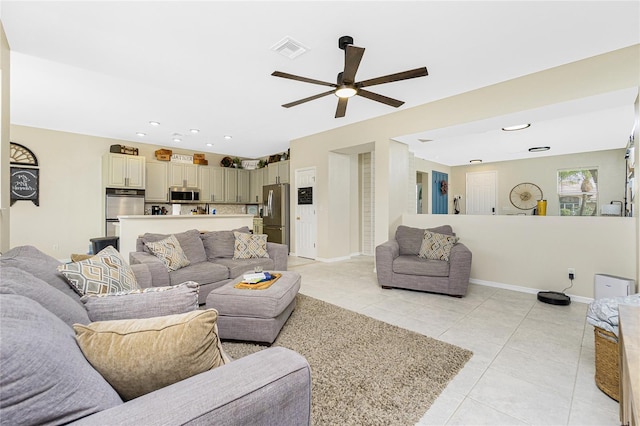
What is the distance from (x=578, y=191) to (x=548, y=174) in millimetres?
757

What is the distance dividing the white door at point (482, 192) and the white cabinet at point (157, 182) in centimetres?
866

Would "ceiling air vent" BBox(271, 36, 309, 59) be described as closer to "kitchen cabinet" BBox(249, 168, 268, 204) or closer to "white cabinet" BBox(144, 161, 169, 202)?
"kitchen cabinet" BBox(249, 168, 268, 204)

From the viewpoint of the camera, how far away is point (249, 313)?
7.59ft

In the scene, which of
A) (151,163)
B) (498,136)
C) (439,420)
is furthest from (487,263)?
(151,163)

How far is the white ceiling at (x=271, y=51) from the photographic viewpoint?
2.28m

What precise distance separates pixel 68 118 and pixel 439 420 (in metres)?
6.74

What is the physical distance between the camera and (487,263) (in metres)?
4.14

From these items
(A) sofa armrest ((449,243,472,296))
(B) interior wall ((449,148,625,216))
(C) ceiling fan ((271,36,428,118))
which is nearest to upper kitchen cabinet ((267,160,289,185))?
(C) ceiling fan ((271,36,428,118))

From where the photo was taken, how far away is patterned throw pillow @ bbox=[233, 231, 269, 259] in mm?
3891

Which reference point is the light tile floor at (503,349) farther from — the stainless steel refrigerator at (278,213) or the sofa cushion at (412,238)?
the stainless steel refrigerator at (278,213)

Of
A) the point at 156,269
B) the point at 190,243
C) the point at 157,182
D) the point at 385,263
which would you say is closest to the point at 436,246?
the point at 385,263

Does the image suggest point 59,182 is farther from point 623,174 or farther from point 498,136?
point 623,174

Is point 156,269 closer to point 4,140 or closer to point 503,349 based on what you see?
point 4,140

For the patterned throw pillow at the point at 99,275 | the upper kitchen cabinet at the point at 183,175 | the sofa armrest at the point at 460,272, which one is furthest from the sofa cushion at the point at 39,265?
the upper kitchen cabinet at the point at 183,175
